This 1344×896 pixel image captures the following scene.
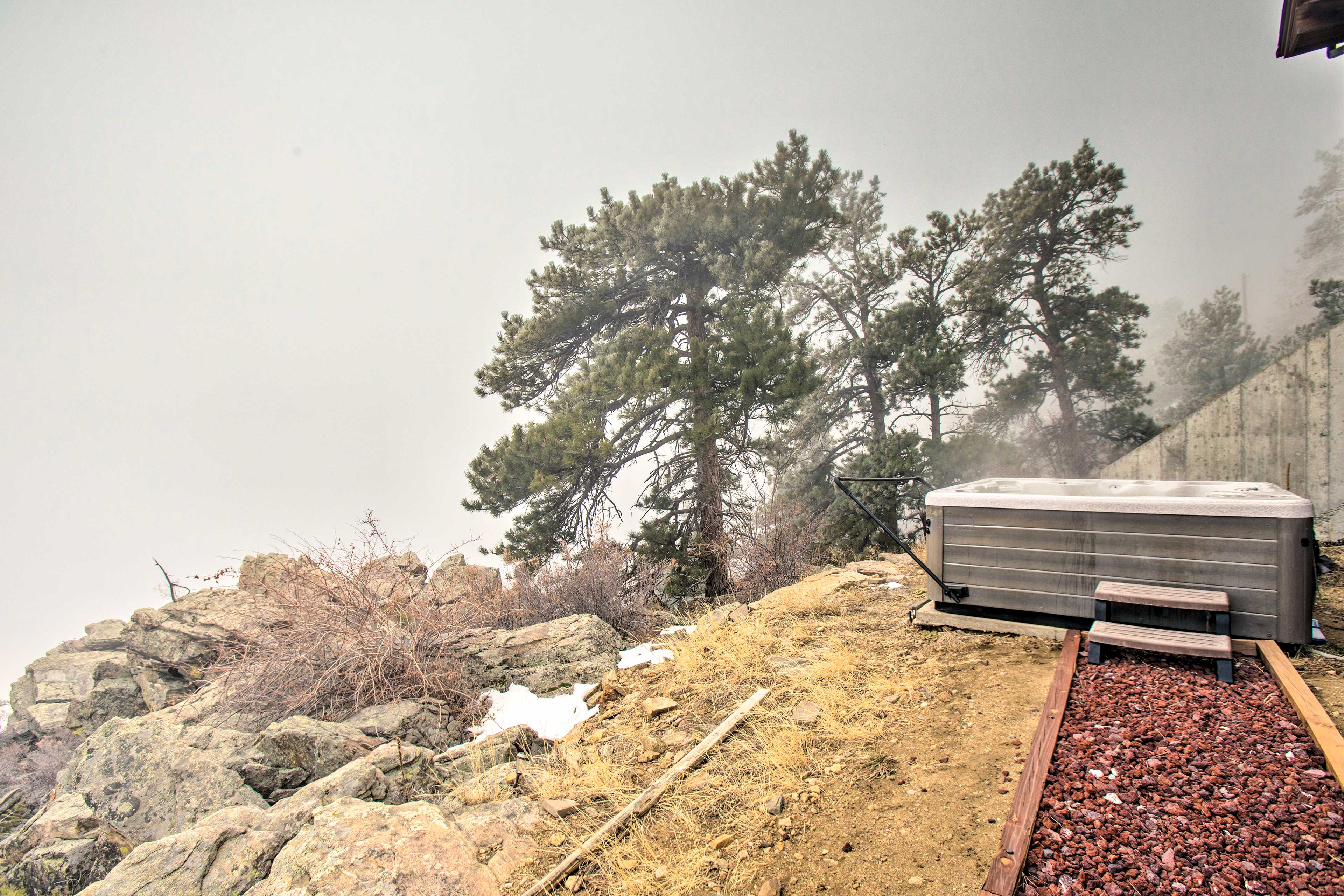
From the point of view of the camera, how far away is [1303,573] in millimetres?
3096

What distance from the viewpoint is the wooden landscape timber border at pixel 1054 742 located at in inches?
65.7

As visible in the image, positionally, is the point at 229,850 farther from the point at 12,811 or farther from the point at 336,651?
the point at 12,811

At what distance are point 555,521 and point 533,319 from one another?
3.10 metres

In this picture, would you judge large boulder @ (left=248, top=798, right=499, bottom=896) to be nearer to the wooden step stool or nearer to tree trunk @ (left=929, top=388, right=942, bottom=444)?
the wooden step stool

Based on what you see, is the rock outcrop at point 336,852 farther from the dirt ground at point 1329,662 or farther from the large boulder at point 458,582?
the dirt ground at point 1329,662

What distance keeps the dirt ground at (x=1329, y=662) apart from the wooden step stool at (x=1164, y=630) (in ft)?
1.02

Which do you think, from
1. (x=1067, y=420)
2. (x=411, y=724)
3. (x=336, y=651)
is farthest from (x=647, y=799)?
(x=1067, y=420)

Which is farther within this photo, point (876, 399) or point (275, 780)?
point (876, 399)

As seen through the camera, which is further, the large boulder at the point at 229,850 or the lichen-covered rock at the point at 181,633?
the lichen-covered rock at the point at 181,633

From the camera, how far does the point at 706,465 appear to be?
9.14 metres

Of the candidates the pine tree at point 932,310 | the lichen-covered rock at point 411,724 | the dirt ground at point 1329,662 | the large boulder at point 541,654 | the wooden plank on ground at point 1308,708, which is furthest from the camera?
the pine tree at point 932,310

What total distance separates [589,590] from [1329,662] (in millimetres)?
5481

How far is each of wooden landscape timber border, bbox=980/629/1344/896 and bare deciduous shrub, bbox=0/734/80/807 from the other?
273 inches

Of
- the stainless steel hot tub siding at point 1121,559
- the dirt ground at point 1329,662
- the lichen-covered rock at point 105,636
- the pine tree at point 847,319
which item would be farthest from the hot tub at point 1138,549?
the lichen-covered rock at point 105,636
